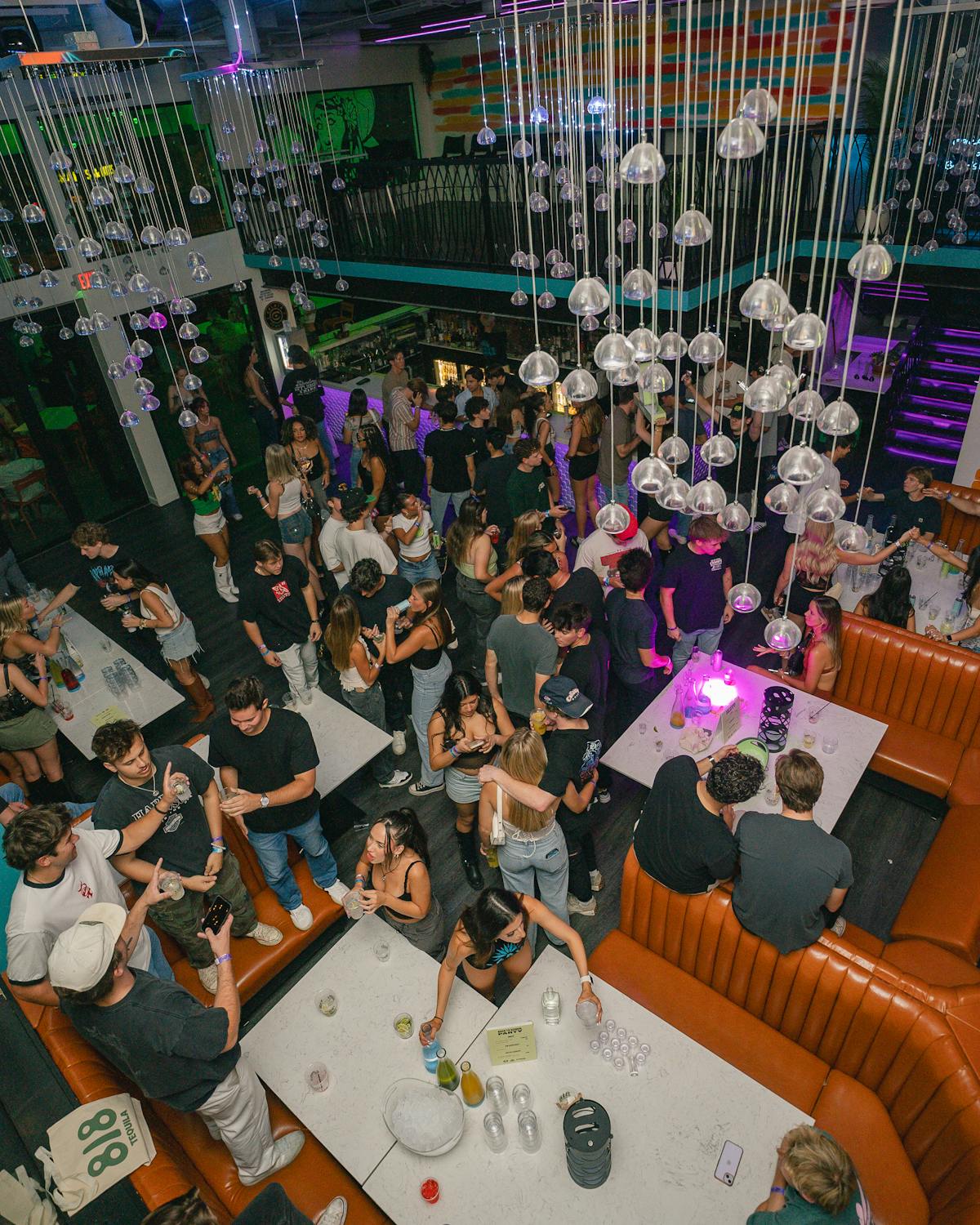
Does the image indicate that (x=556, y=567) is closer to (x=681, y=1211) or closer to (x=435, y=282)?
(x=681, y=1211)

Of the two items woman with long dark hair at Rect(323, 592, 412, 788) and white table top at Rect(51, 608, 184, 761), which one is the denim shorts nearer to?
white table top at Rect(51, 608, 184, 761)

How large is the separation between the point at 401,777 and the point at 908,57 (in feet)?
32.0

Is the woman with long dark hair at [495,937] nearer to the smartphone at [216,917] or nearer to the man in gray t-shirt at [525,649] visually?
the smartphone at [216,917]

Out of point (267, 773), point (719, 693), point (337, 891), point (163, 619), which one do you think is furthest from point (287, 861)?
point (719, 693)

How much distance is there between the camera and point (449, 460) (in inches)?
271

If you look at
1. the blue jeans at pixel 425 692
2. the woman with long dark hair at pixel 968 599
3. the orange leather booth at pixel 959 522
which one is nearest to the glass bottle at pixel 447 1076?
the blue jeans at pixel 425 692

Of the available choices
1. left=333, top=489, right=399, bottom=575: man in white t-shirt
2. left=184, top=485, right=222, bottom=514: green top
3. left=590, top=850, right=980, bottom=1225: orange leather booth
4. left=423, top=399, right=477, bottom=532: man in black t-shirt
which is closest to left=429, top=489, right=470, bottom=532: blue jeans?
left=423, top=399, right=477, bottom=532: man in black t-shirt

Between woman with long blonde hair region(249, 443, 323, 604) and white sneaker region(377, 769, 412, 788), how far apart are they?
5.94 feet

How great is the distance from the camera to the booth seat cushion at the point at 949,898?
3.63 meters

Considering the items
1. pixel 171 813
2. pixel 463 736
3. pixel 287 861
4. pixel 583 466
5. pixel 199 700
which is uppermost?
pixel 171 813

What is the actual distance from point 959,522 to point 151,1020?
6.56m

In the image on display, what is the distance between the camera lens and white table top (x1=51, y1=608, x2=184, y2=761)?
5.10 meters

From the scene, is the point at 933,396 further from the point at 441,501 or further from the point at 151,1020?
the point at 151,1020

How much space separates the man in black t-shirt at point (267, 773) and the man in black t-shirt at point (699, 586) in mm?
2397
